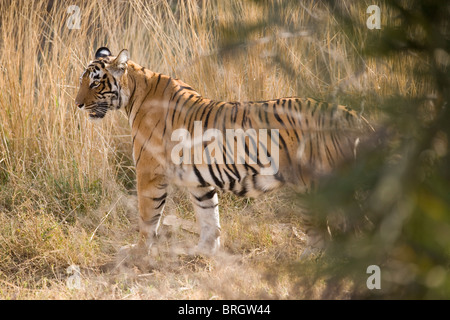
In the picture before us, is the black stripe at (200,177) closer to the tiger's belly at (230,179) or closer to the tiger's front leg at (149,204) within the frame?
the tiger's belly at (230,179)

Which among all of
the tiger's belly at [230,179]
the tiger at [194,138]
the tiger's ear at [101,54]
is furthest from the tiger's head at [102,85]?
the tiger's belly at [230,179]

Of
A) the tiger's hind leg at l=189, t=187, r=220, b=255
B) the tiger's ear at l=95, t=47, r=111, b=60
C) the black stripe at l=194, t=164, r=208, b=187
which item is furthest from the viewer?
the tiger's ear at l=95, t=47, r=111, b=60

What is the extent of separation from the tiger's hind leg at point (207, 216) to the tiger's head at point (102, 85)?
0.85 meters

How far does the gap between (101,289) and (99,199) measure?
1.49 m

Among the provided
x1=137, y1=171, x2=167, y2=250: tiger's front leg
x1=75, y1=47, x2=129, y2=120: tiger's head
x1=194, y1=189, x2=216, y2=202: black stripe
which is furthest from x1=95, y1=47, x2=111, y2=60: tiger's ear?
x1=194, y1=189, x2=216, y2=202: black stripe

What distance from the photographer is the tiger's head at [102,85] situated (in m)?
4.16

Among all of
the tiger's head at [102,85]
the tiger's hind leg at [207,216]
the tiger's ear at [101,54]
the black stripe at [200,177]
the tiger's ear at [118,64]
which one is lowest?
the tiger's hind leg at [207,216]

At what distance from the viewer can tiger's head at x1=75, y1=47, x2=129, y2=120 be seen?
4164mm

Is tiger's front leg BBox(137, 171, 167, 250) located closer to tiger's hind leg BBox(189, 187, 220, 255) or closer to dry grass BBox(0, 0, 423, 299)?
dry grass BBox(0, 0, 423, 299)

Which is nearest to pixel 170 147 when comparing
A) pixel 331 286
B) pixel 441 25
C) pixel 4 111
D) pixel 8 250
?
pixel 8 250

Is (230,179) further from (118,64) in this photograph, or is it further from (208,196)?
(118,64)

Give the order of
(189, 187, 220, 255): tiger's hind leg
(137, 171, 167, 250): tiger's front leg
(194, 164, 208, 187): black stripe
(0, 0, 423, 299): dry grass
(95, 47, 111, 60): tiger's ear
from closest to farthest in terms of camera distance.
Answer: (0, 0, 423, 299): dry grass < (194, 164, 208, 187): black stripe < (137, 171, 167, 250): tiger's front leg < (189, 187, 220, 255): tiger's hind leg < (95, 47, 111, 60): tiger's ear

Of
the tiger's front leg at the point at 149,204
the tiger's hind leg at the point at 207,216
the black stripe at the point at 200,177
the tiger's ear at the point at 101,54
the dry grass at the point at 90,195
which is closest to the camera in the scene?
the dry grass at the point at 90,195

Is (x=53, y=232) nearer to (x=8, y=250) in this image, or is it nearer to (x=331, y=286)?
(x=8, y=250)
